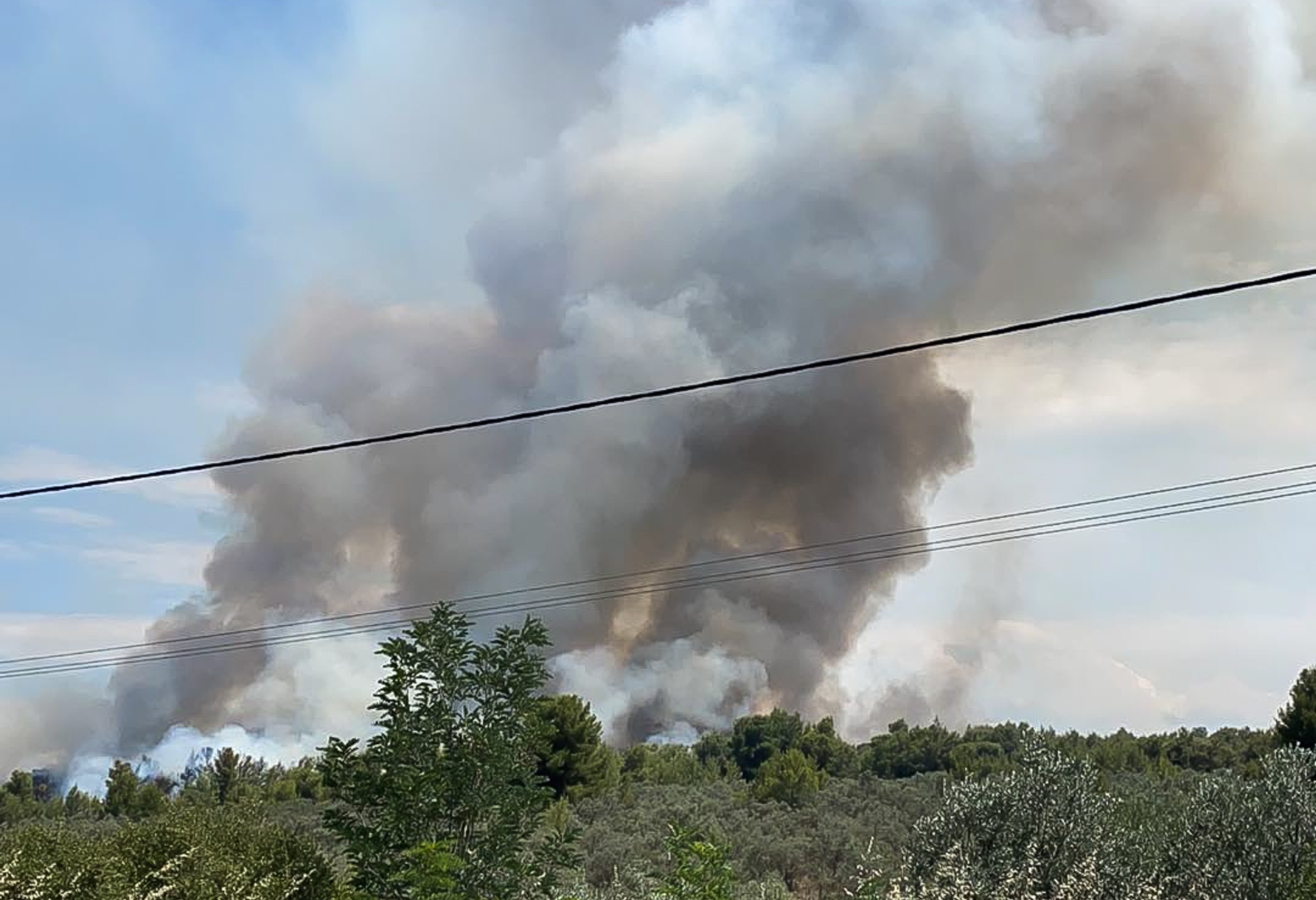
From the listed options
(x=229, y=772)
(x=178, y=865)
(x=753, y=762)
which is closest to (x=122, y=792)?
(x=229, y=772)

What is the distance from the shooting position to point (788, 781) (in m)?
23.2

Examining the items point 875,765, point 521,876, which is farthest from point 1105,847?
point 875,765

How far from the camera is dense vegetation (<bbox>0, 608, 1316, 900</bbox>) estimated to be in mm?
9352

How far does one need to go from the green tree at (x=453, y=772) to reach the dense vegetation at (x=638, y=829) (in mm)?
17

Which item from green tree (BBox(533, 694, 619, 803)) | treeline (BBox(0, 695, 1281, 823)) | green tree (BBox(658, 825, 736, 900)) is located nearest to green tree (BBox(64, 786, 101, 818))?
treeline (BBox(0, 695, 1281, 823))

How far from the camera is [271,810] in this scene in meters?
22.3

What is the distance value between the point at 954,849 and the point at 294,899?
6.99m

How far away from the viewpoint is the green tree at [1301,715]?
23.5 m

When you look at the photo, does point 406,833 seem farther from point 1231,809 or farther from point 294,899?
point 1231,809

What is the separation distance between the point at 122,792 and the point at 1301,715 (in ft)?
85.4

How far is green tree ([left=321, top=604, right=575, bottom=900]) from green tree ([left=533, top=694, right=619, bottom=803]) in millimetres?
16058

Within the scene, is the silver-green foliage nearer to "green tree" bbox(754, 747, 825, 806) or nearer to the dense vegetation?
the dense vegetation

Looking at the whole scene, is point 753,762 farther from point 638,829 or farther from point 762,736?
point 638,829

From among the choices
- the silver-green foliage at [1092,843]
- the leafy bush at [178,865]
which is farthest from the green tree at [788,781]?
the leafy bush at [178,865]
